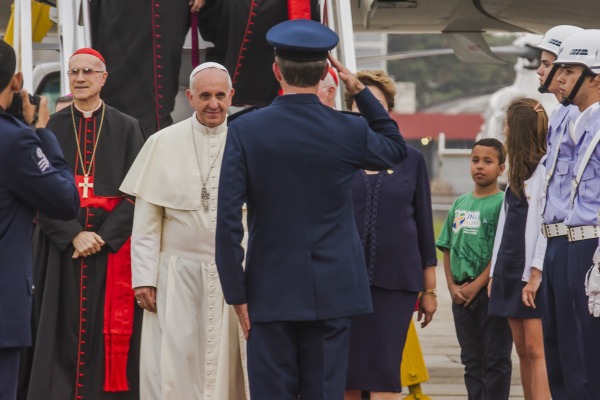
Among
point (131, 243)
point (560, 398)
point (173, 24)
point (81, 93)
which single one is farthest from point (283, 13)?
point (560, 398)

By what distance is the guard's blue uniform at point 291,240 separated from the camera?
199 inches

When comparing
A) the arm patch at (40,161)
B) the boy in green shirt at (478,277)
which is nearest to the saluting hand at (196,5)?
the boy in green shirt at (478,277)

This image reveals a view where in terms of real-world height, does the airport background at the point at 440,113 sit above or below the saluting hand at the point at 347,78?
above

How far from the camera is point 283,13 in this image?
7824 mm

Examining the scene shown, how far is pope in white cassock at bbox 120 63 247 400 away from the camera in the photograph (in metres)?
6.44

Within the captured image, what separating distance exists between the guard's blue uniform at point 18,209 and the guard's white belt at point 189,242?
1633 millimetres

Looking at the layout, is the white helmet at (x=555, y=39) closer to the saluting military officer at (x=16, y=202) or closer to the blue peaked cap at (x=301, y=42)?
the blue peaked cap at (x=301, y=42)

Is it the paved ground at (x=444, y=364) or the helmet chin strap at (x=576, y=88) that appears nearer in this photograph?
the helmet chin strap at (x=576, y=88)

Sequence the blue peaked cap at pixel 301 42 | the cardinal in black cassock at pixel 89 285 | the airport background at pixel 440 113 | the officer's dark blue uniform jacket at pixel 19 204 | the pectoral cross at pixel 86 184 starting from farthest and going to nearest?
the airport background at pixel 440 113 < the pectoral cross at pixel 86 184 < the cardinal in black cassock at pixel 89 285 < the blue peaked cap at pixel 301 42 < the officer's dark blue uniform jacket at pixel 19 204

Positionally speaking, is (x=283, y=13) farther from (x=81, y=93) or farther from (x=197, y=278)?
(x=197, y=278)

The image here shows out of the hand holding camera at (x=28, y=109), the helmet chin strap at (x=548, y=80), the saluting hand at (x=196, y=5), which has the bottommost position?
the hand holding camera at (x=28, y=109)

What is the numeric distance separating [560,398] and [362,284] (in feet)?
5.52

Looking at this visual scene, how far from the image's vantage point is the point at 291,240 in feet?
16.6

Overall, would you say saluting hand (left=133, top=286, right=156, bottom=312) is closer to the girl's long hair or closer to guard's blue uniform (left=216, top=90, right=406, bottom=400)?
guard's blue uniform (left=216, top=90, right=406, bottom=400)
